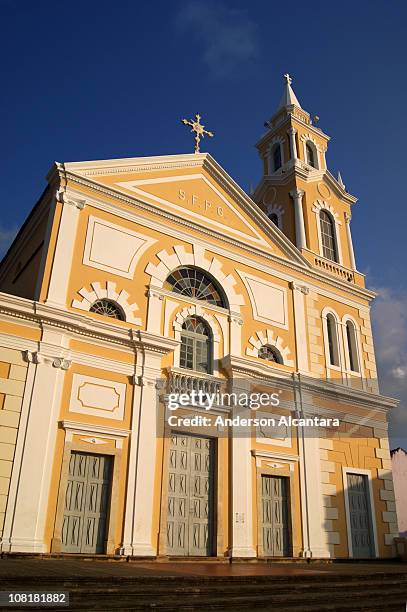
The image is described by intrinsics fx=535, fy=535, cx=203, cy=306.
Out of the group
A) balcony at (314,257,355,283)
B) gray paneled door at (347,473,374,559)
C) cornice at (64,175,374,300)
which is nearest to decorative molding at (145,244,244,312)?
cornice at (64,175,374,300)

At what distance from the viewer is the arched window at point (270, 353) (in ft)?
56.2

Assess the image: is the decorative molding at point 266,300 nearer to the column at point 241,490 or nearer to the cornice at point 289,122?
the column at point 241,490

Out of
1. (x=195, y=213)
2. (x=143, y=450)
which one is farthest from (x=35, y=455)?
(x=195, y=213)

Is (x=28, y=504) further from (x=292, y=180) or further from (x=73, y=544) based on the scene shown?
(x=292, y=180)

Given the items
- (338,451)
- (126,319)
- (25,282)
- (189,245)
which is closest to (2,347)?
(126,319)

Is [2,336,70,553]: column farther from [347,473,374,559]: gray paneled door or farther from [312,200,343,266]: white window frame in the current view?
[312,200,343,266]: white window frame

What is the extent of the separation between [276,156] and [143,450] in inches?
622

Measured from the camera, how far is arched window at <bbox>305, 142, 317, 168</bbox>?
23.5 metres

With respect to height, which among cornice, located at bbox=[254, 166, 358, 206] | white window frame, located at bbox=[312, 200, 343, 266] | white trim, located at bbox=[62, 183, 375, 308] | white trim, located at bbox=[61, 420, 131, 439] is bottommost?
white trim, located at bbox=[61, 420, 131, 439]

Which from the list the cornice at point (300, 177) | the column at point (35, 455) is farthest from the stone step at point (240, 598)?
the cornice at point (300, 177)

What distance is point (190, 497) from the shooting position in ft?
45.6

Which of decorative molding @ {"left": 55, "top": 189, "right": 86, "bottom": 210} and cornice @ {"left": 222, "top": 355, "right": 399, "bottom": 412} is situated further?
cornice @ {"left": 222, "top": 355, "right": 399, "bottom": 412}

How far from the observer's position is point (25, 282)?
53.3 feet

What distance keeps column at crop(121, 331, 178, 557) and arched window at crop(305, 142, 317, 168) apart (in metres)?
12.8
